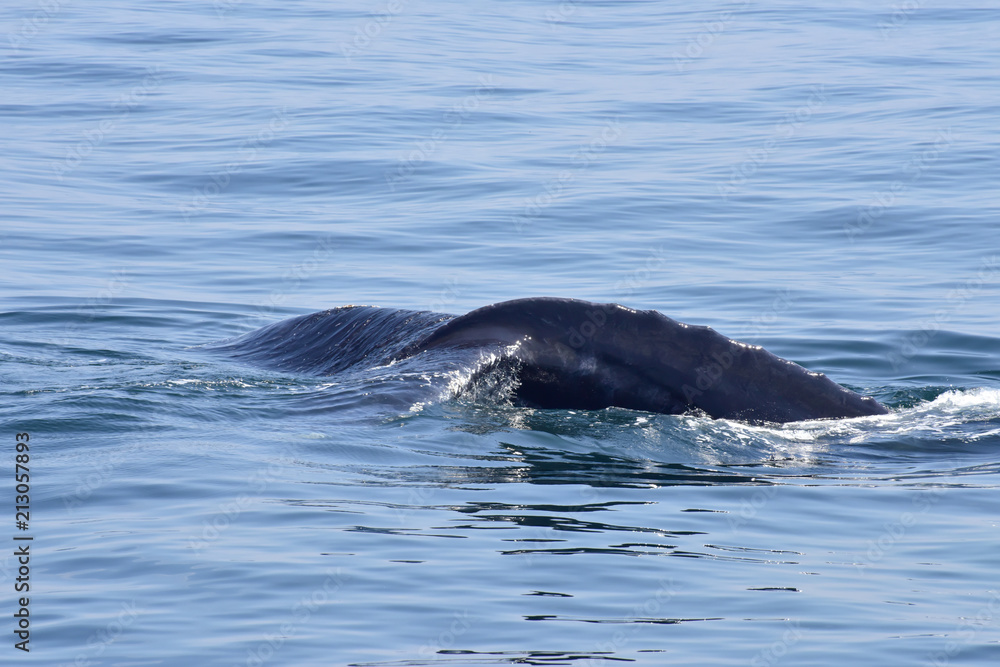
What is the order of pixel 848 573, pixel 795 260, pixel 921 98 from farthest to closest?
pixel 921 98 < pixel 795 260 < pixel 848 573

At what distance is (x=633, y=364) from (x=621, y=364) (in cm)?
7

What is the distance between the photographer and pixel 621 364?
8.14m

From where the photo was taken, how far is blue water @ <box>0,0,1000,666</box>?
587 centimetres

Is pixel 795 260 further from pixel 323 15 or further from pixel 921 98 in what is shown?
pixel 323 15

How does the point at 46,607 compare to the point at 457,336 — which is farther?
the point at 457,336

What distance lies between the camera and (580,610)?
580 cm

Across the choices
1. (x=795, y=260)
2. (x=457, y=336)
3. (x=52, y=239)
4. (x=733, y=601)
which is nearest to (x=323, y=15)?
(x=52, y=239)

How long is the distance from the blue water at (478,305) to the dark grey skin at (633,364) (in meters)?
0.17

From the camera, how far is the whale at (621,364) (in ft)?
26.4

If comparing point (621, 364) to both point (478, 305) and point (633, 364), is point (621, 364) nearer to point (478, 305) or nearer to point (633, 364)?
point (633, 364)

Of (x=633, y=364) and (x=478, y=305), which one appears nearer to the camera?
(x=633, y=364)

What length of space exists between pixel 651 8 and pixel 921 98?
20478 millimetres

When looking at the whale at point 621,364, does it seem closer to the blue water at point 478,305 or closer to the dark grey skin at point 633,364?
the dark grey skin at point 633,364

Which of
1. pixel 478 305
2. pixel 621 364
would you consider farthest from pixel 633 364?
pixel 478 305
